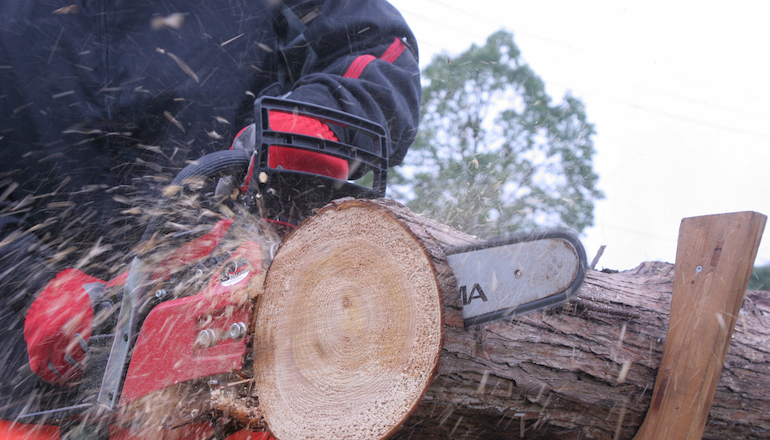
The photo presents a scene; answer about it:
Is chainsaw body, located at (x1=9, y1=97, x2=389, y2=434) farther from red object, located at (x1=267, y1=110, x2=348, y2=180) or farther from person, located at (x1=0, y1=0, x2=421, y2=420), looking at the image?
person, located at (x1=0, y1=0, x2=421, y2=420)

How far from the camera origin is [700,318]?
4.15ft

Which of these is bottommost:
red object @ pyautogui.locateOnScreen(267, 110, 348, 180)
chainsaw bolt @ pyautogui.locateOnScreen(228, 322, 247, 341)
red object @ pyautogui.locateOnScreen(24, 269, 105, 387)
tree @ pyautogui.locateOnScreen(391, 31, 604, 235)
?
red object @ pyautogui.locateOnScreen(24, 269, 105, 387)

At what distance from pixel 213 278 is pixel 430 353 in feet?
2.27

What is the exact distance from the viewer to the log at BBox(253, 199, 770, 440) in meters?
1.15

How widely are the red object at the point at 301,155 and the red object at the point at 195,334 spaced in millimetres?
309

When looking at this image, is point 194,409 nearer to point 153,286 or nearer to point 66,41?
point 153,286

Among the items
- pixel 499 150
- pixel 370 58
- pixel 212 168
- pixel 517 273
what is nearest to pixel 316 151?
pixel 212 168

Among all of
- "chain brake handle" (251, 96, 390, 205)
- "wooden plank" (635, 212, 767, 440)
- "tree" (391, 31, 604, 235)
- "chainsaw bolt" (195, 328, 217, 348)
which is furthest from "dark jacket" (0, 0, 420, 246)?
"tree" (391, 31, 604, 235)

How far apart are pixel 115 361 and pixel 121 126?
1.38 meters

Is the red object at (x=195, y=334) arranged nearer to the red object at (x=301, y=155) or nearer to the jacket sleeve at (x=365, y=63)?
the red object at (x=301, y=155)

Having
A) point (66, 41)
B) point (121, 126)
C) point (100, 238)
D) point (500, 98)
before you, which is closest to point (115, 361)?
point (100, 238)

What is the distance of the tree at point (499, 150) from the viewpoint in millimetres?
Result: 8844

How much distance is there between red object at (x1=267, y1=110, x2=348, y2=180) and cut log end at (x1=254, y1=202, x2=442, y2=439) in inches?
7.0

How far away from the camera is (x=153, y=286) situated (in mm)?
1444
